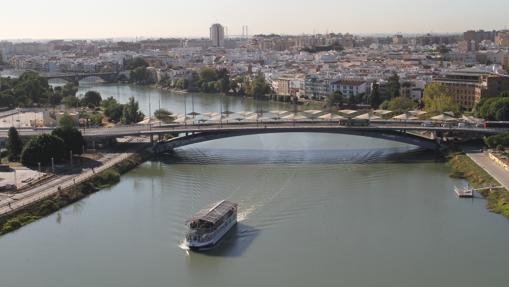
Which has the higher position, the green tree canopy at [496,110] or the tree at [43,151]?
the green tree canopy at [496,110]

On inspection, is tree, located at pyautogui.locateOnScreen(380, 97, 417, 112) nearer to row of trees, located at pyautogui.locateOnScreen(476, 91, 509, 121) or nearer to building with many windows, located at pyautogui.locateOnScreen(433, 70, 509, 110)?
building with many windows, located at pyautogui.locateOnScreen(433, 70, 509, 110)

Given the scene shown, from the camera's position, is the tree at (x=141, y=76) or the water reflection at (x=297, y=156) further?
the tree at (x=141, y=76)

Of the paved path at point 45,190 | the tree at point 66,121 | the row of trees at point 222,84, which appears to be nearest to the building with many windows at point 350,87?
the row of trees at point 222,84

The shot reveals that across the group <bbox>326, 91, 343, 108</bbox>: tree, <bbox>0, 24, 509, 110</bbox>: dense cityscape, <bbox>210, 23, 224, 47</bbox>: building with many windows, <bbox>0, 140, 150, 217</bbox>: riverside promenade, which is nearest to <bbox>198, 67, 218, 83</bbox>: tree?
<bbox>0, 24, 509, 110</bbox>: dense cityscape

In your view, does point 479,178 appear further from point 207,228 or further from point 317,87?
point 317,87

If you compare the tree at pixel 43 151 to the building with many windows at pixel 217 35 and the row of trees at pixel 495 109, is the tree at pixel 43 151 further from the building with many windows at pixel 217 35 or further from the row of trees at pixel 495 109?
the building with many windows at pixel 217 35

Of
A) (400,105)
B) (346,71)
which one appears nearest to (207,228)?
(400,105)
